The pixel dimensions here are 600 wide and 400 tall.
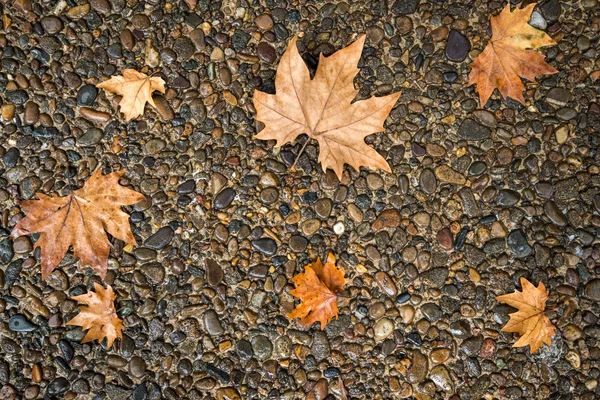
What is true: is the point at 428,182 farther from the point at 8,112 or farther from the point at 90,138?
the point at 8,112

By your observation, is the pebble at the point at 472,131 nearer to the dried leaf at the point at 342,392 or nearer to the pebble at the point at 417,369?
the pebble at the point at 417,369

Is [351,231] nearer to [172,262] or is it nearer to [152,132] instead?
[172,262]

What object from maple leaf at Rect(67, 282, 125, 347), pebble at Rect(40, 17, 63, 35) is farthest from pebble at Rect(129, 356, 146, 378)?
pebble at Rect(40, 17, 63, 35)

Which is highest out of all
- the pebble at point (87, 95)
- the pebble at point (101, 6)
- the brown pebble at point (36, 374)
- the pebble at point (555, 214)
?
the pebble at point (101, 6)

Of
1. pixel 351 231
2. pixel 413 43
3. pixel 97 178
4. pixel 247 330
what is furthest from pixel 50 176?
pixel 413 43

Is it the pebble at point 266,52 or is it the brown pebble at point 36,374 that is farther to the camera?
the pebble at point 266,52


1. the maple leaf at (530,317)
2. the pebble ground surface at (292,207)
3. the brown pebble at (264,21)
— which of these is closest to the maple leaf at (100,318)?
the pebble ground surface at (292,207)
